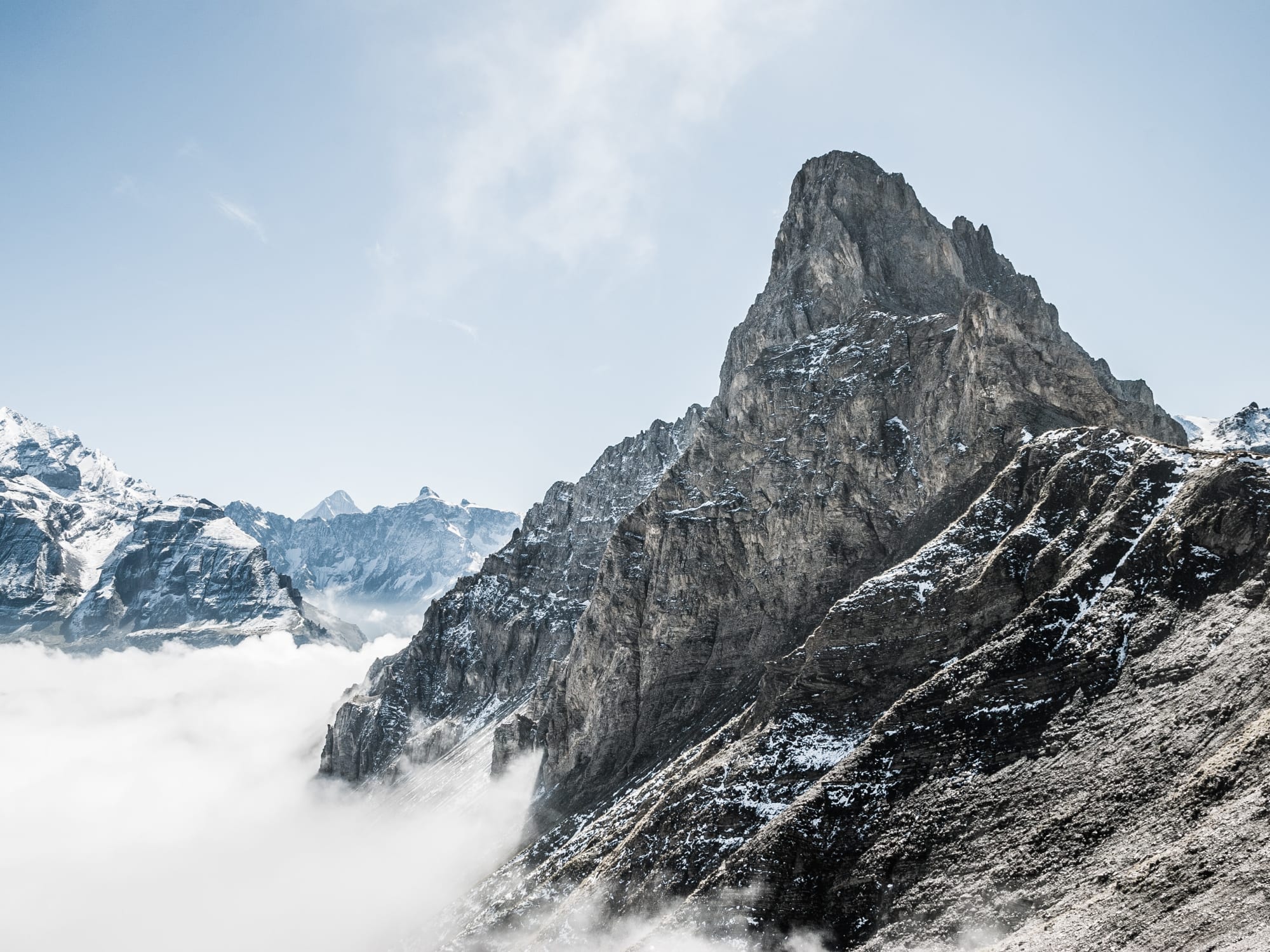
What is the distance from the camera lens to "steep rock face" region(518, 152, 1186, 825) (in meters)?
146

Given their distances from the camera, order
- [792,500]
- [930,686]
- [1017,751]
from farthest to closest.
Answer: [792,500], [930,686], [1017,751]

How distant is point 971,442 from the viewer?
143375 mm

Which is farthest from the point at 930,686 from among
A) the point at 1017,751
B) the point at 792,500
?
the point at 792,500

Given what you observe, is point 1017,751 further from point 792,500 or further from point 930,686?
point 792,500

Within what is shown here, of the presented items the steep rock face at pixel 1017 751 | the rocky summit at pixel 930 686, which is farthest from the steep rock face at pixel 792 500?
the steep rock face at pixel 1017 751

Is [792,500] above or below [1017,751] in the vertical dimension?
above

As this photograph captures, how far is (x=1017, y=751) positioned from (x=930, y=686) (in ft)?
42.2

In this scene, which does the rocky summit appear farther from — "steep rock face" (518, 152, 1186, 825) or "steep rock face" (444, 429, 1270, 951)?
"steep rock face" (518, 152, 1186, 825)

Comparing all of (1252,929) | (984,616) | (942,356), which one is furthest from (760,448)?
(1252,929)

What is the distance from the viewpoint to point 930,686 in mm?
100438

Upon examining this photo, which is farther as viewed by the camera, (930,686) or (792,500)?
(792,500)

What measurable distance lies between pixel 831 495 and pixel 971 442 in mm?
29044

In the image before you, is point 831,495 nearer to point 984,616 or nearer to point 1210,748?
point 984,616

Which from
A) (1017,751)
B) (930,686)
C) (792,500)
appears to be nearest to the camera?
(1017,751)
